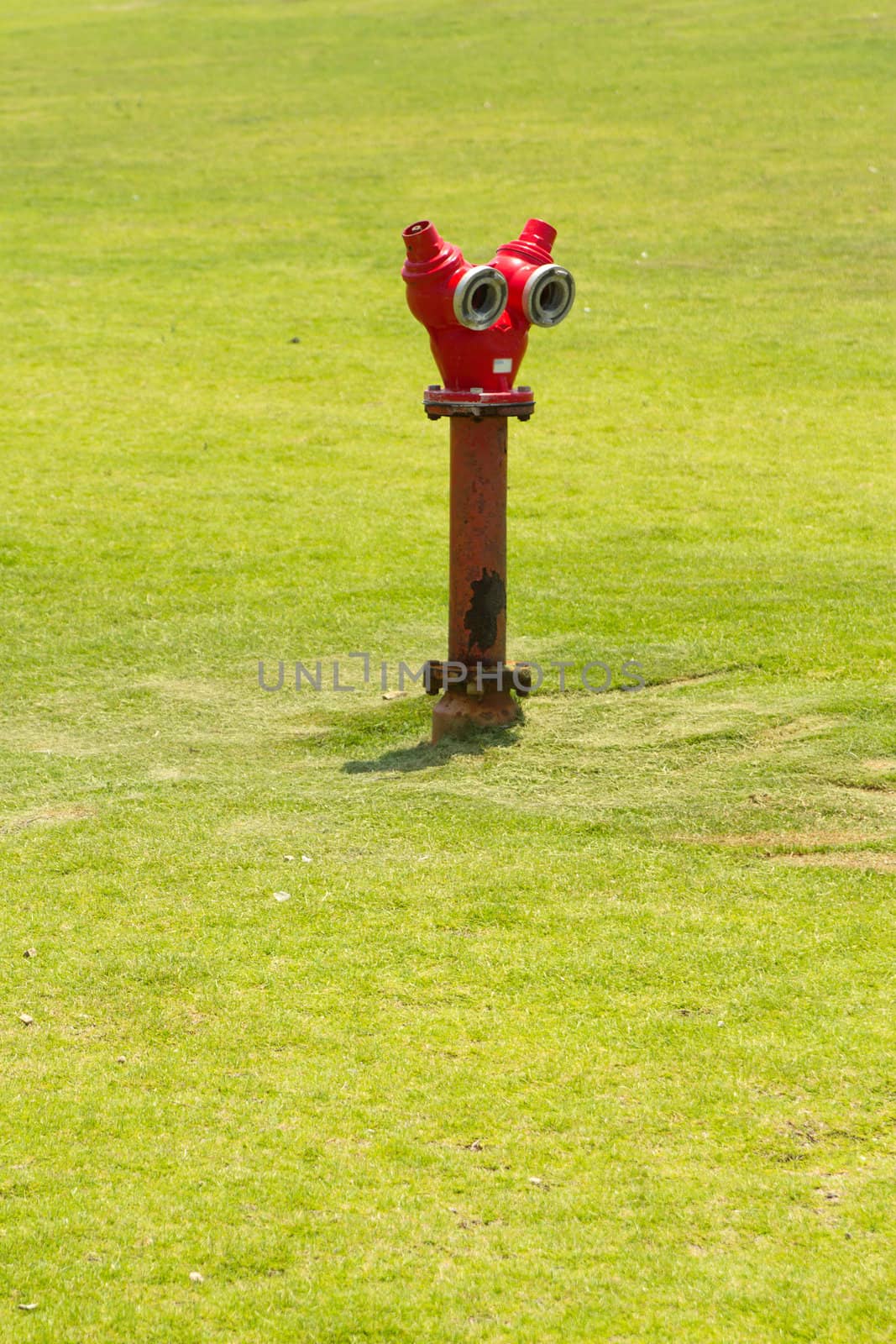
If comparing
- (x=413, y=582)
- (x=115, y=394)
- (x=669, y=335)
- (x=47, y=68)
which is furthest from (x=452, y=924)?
(x=47, y=68)

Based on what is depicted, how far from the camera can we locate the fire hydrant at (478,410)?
781 centimetres

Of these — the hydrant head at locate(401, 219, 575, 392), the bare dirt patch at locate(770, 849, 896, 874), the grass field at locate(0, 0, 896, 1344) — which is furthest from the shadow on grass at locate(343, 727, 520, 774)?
the bare dirt patch at locate(770, 849, 896, 874)

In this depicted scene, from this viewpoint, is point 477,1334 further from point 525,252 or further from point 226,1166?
point 525,252

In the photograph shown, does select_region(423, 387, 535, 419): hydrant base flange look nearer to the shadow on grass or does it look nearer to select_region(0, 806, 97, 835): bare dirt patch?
the shadow on grass

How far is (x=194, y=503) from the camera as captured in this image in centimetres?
1311

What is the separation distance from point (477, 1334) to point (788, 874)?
115 inches

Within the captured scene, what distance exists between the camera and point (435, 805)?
7.29 m

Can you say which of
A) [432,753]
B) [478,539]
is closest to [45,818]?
[432,753]

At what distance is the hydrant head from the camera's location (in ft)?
25.4

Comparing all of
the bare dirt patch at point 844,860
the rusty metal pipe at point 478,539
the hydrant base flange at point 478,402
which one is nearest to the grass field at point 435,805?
the bare dirt patch at point 844,860

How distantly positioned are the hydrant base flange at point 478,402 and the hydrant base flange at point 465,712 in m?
1.37

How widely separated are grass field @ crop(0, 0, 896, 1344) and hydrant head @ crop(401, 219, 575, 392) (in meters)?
1.82

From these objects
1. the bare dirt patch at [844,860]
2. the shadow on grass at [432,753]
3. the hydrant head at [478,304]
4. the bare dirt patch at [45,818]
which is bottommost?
the bare dirt patch at [844,860]

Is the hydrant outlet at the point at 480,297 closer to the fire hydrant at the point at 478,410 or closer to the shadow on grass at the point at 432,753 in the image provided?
the fire hydrant at the point at 478,410
